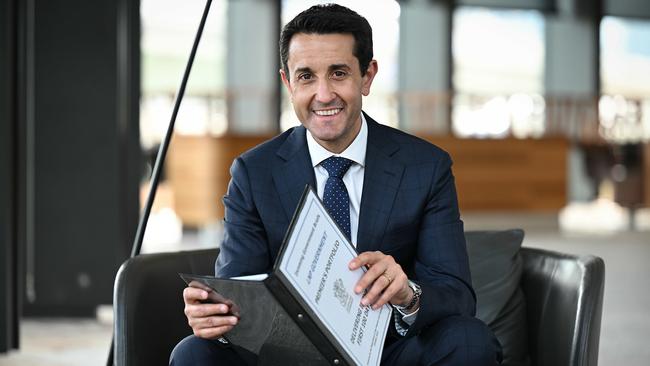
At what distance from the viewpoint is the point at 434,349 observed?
1.79 m

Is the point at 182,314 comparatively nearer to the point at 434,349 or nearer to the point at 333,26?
the point at 434,349

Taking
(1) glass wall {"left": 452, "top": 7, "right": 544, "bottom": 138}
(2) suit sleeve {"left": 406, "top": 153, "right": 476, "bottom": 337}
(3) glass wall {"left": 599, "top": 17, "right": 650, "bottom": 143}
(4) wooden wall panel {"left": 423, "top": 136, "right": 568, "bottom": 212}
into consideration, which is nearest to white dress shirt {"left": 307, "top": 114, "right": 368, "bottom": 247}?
(2) suit sleeve {"left": 406, "top": 153, "right": 476, "bottom": 337}

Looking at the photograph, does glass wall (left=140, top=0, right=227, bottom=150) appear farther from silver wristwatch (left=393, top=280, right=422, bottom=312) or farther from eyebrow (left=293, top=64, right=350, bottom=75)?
silver wristwatch (left=393, top=280, right=422, bottom=312)

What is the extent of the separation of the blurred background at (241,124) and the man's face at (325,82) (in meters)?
2.19

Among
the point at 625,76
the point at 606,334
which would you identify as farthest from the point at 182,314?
the point at 625,76

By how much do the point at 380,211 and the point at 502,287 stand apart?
1.57 feet

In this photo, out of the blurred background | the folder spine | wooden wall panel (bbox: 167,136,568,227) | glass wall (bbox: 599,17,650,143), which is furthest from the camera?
glass wall (bbox: 599,17,650,143)

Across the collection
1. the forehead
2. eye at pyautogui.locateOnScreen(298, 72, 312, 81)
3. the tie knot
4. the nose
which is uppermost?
the forehead

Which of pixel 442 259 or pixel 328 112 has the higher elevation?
pixel 328 112

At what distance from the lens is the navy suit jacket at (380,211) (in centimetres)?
188

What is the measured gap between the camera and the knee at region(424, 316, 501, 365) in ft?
5.77

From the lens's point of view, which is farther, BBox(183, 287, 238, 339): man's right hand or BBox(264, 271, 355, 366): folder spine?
BBox(183, 287, 238, 339): man's right hand

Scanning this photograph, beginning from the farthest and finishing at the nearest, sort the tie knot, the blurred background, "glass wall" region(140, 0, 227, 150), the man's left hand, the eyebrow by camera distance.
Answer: "glass wall" region(140, 0, 227, 150) → the blurred background → the tie knot → the eyebrow → the man's left hand

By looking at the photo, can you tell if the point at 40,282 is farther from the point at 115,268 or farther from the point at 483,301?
the point at 483,301
